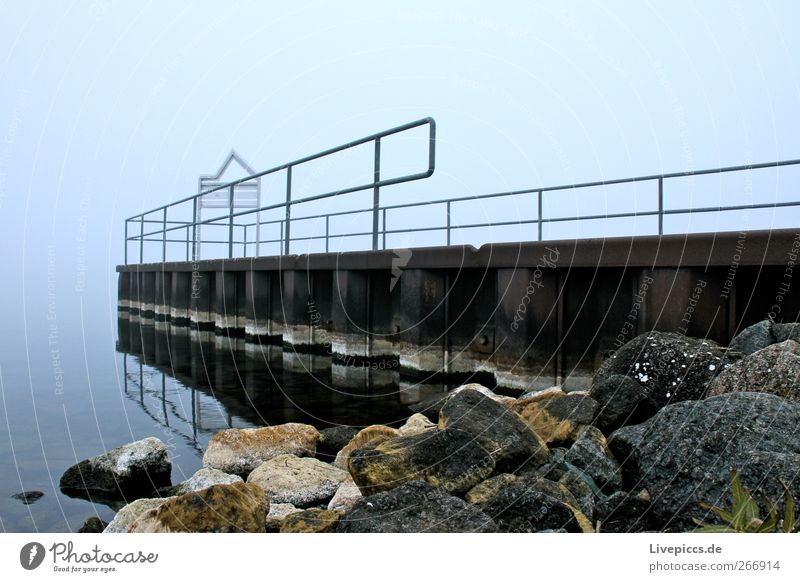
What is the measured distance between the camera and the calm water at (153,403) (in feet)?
14.8

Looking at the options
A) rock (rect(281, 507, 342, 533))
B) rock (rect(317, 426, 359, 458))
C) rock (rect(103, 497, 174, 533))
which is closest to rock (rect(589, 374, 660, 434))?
rock (rect(281, 507, 342, 533))

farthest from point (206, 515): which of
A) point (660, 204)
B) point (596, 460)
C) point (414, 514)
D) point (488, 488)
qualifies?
point (660, 204)

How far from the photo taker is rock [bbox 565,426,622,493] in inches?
114

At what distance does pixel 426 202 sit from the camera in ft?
34.8

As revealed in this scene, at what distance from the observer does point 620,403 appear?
3.48 meters

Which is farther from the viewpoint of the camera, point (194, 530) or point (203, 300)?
point (203, 300)

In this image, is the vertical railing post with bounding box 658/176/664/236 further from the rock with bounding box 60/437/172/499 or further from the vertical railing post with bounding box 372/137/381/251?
the rock with bounding box 60/437/172/499

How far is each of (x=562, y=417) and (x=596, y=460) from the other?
53 cm

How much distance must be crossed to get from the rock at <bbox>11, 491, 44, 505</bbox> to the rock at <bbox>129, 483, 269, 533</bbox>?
5.90 feet

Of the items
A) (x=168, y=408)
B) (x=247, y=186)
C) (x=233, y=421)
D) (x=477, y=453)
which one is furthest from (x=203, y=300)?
(x=477, y=453)

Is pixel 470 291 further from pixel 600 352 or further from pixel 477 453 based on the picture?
pixel 477 453

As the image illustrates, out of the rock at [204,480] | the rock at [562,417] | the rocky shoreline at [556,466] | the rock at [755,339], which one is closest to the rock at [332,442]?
the rocky shoreline at [556,466]

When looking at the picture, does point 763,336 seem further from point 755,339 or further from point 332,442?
point 332,442

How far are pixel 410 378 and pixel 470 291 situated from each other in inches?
43.4
